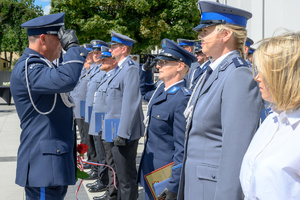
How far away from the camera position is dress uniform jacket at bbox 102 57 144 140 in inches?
170

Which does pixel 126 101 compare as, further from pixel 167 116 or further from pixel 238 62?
pixel 238 62

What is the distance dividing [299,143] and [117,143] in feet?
9.81

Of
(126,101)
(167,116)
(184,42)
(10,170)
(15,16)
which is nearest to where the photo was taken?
(167,116)

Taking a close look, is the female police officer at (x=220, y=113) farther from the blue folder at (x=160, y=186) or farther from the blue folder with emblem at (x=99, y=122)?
the blue folder with emblem at (x=99, y=122)

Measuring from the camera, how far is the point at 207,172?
82.3 inches

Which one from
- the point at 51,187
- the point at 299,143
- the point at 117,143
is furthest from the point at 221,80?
the point at 117,143

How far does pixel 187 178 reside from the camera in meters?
2.24

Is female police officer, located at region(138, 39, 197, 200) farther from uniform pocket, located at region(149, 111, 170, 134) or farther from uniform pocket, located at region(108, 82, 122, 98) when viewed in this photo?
uniform pocket, located at region(108, 82, 122, 98)

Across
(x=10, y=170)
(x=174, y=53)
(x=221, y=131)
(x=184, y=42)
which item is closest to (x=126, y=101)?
(x=174, y=53)

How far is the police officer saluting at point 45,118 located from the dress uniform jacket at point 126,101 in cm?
145

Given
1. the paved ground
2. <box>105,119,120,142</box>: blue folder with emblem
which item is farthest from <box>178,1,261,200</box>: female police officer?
the paved ground

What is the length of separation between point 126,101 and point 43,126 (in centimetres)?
167

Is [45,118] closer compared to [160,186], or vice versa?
[45,118]

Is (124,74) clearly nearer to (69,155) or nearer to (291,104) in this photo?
(69,155)
